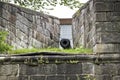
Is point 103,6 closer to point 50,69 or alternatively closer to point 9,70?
point 50,69

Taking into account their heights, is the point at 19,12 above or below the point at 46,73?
above

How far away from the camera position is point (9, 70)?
30.2ft

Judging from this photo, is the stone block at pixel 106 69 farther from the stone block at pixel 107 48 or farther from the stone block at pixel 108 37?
the stone block at pixel 108 37

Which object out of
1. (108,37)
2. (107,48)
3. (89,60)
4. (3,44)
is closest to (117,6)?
(108,37)

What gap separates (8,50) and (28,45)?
5.88 ft

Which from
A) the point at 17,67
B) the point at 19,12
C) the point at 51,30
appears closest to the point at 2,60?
the point at 17,67

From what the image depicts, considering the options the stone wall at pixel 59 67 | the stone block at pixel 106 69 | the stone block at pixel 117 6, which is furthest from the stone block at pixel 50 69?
the stone block at pixel 117 6

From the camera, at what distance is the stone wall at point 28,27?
10.7 metres

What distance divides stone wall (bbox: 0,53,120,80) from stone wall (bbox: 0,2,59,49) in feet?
4.91

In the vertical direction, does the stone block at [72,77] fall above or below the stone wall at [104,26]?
below

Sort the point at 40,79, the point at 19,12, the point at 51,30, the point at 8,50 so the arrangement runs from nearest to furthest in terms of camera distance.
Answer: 1. the point at 40,79
2. the point at 8,50
3. the point at 19,12
4. the point at 51,30

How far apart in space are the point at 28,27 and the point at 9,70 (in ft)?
8.46

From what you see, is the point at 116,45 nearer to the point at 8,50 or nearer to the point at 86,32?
the point at 86,32

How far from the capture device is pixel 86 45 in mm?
10398
